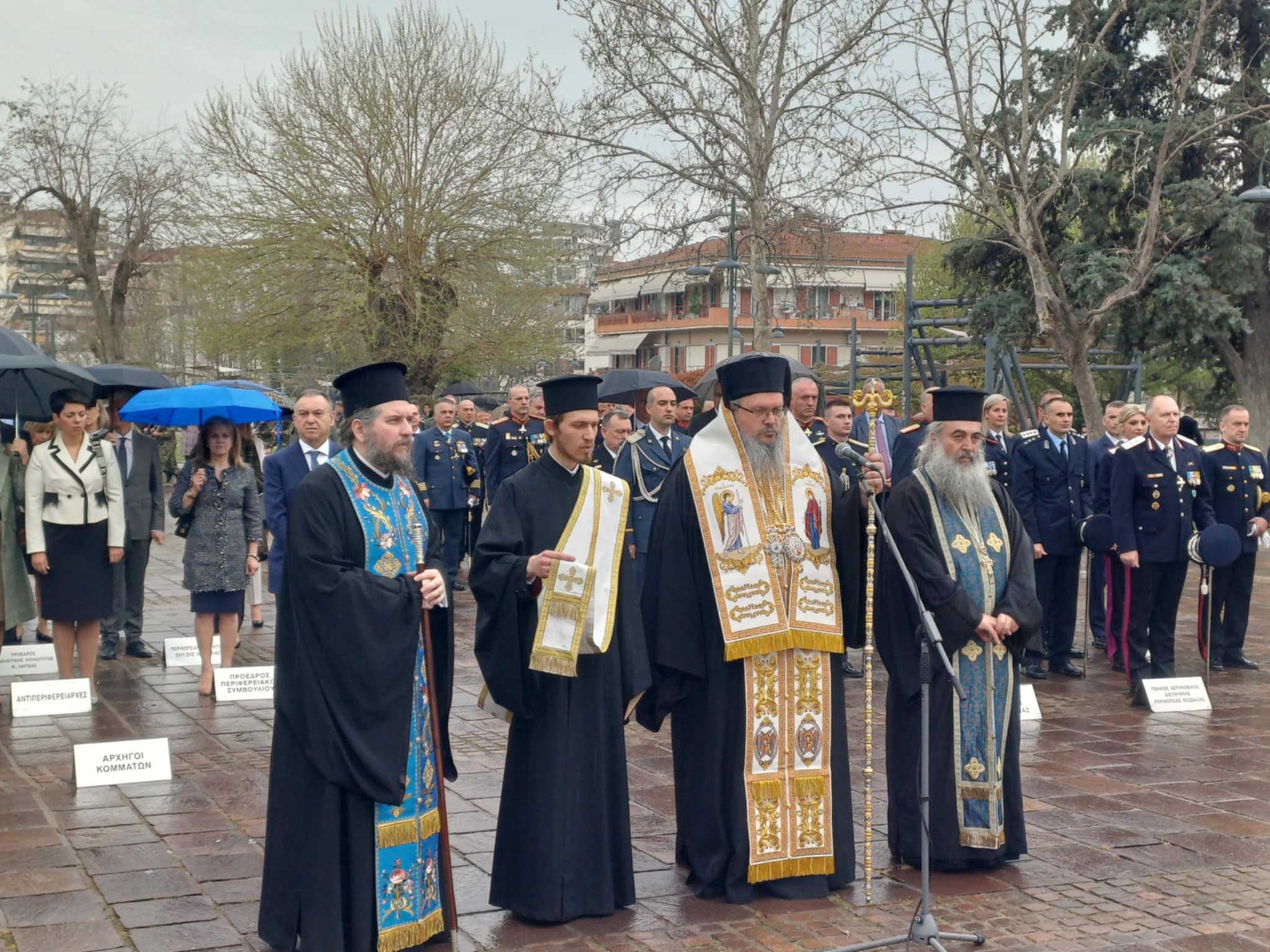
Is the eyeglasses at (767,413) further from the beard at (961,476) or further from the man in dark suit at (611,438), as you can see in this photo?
the man in dark suit at (611,438)

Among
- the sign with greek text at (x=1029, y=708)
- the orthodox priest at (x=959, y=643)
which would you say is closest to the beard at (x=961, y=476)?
the orthodox priest at (x=959, y=643)

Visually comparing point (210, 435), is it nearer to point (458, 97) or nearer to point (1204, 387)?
point (458, 97)

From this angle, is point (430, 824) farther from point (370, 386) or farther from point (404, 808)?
point (370, 386)

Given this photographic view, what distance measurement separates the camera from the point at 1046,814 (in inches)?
261

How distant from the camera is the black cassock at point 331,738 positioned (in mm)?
4547

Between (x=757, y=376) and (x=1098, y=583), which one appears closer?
(x=757, y=376)

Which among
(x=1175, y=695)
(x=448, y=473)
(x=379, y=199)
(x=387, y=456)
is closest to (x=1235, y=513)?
(x=1175, y=695)

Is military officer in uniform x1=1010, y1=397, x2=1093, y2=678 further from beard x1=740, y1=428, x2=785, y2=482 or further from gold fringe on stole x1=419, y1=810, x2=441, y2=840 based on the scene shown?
gold fringe on stole x1=419, y1=810, x2=441, y2=840

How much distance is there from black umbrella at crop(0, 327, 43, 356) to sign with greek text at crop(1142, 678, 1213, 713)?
304 inches

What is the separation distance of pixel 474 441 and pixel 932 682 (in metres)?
9.55

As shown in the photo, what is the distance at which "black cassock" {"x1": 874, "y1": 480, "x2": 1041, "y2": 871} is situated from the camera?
5746 millimetres

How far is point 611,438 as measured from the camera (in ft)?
34.4

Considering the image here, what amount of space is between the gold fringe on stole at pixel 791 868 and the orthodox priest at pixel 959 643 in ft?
1.56

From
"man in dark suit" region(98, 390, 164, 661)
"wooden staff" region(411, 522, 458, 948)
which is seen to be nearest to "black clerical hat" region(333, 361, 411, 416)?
"wooden staff" region(411, 522, 458, 948)
